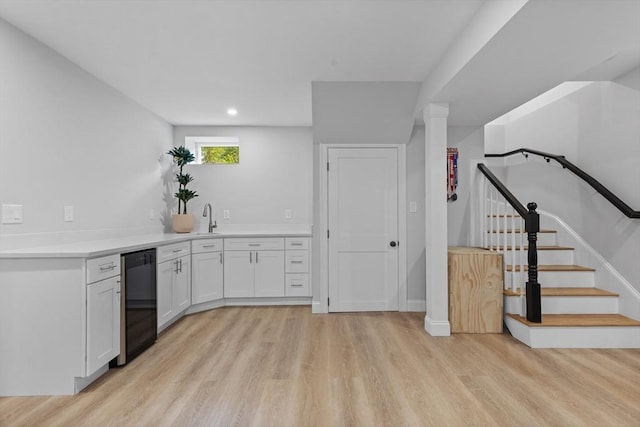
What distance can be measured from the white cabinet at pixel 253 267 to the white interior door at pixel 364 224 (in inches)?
30.1

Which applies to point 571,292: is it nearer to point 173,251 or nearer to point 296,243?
point 296,243

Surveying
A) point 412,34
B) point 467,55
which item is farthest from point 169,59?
point 467,55

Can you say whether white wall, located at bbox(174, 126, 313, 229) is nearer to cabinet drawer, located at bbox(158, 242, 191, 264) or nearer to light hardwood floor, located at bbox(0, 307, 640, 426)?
cabinet drawer, located at bbox(158, 242, 191, 264)

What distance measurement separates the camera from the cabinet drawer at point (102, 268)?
7.81 feet

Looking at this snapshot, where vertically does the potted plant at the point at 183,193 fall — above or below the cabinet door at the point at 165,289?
above

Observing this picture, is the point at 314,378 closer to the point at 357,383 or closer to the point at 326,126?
the point at 357,383

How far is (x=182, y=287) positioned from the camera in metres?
3.96

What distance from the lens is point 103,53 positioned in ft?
9.73

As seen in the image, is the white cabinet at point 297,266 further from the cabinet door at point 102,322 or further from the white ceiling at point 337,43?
the cabinet door at point 102,322

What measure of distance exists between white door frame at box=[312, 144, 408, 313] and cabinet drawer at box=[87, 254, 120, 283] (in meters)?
2.20

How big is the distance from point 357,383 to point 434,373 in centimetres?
59

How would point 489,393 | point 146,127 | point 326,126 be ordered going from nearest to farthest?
1. point 489,393
2. point 326,126
3. point 146,127

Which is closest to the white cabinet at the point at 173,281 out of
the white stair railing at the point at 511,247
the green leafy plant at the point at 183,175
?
the green leafy plant at the point at 183,175

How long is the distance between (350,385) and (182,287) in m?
2.34
